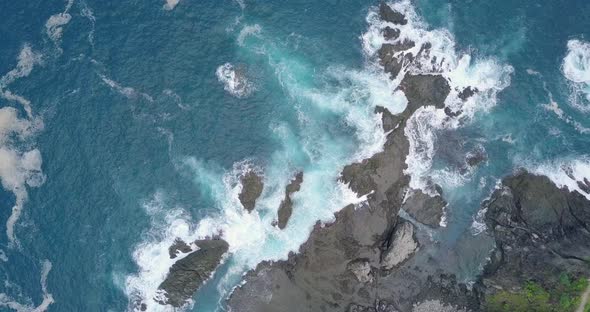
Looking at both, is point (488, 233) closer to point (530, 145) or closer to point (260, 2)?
point (530, 145)

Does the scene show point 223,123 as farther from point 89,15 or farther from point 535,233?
point 535,233

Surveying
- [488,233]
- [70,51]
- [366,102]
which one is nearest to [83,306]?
[70,51]

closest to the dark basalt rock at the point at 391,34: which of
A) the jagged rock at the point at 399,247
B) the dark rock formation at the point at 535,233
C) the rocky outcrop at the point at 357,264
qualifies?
the rocky outcrop at the point at 357,264

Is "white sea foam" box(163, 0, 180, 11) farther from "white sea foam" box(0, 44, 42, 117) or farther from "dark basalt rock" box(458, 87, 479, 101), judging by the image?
"dark basalt rock" box(458, 87, 479, 101)

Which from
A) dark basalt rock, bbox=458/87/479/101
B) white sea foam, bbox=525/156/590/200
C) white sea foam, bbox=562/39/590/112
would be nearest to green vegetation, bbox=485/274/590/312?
white sea foam, bbox=525/156/590/200

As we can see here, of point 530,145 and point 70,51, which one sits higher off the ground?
point 70,51

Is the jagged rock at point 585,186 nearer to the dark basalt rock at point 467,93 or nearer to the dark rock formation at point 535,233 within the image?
the dark rock formation at point 535,233

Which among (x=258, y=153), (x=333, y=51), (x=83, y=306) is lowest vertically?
(x=83, y=306)
